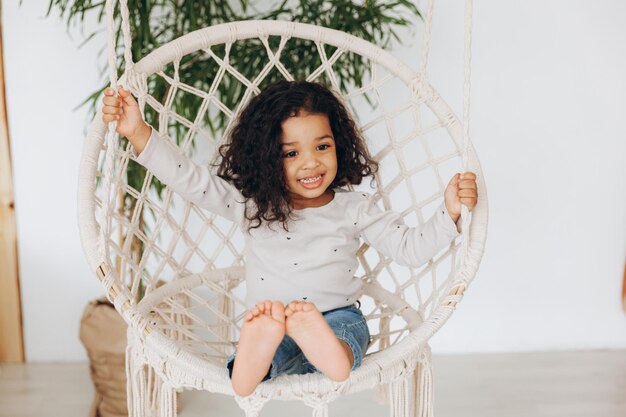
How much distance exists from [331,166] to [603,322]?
1250 millimetres

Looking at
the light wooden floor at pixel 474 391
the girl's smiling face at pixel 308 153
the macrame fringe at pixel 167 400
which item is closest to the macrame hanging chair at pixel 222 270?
the macrame fringe at pixel 167 400

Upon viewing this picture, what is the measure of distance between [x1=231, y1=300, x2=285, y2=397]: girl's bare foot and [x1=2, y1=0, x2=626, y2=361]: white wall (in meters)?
1.08

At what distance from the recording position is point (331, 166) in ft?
4.59

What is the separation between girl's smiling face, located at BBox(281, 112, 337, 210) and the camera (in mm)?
1383

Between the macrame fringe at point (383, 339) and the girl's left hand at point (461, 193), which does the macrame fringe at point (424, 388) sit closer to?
the macrame fringe at point (383, 339)

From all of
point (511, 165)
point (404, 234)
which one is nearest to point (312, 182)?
point (404, 234)

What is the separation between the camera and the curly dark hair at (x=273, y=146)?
1402mm

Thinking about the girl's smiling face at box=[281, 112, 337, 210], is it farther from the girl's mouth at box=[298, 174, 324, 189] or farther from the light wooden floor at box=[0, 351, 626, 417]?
the light wooden floor at box=[0, 351, 626, 417]

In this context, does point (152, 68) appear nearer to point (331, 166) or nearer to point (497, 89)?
point (331, 166)

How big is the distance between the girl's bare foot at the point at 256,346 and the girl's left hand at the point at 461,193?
0.38 metres

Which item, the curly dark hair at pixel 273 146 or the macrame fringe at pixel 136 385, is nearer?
the macrame fringe at pixel 136 385

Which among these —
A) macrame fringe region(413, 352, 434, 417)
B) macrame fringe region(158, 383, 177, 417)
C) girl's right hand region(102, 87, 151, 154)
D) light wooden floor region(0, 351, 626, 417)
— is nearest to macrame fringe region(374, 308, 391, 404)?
macrame fringe region(413, 352, 434, 417)

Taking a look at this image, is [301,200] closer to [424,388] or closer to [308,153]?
[308,153]

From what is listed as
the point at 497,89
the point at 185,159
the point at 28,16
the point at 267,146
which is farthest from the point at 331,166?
the point at 28,16
